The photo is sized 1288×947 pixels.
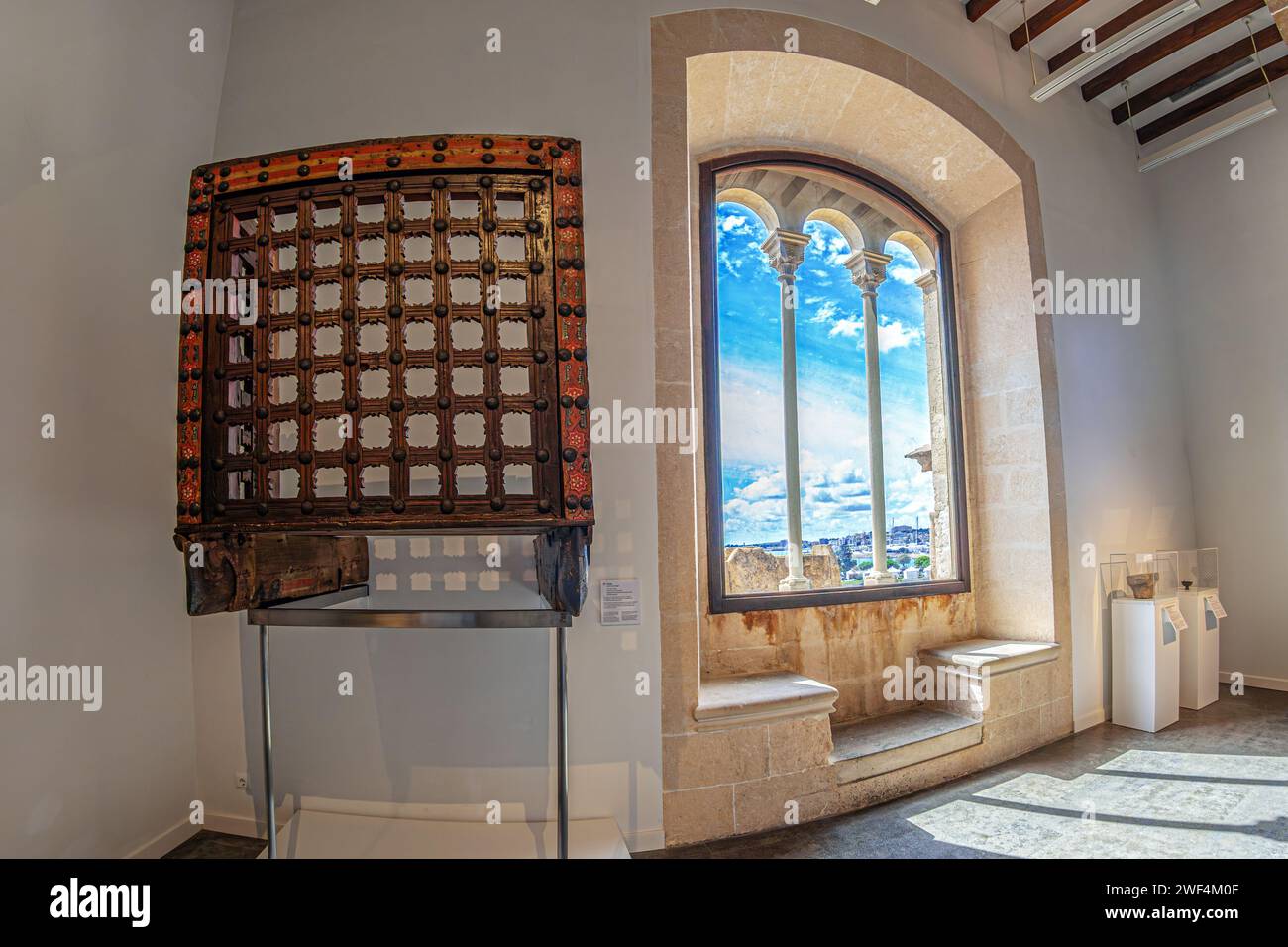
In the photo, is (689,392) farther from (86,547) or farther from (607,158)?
(86,547)

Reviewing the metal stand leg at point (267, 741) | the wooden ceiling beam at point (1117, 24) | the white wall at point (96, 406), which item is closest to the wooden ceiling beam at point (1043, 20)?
the wooden ceiling beam at point (1117, 24)

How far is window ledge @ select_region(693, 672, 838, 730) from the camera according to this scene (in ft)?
7.34

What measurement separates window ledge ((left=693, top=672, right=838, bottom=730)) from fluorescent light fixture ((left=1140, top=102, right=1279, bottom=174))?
4.37 metres

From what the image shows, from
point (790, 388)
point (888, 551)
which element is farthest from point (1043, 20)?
point (888, 551)

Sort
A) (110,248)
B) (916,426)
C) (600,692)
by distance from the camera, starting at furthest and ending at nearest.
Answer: (916,426)
(600,692)
(110,248)

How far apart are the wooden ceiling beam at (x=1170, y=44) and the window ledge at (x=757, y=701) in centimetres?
454

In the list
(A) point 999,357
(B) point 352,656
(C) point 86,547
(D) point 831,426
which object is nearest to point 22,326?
(C) point 86,547

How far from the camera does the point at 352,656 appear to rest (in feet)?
6.93

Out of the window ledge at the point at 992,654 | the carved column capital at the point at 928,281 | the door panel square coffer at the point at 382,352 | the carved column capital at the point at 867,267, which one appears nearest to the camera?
the door panel square coffer at the point at 382,352

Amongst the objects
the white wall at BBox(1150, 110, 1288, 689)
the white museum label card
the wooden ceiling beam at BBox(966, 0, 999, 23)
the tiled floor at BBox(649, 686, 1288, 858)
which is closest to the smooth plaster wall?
the white museum label card

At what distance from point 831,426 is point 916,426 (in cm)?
69

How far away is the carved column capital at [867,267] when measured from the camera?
3.67 meters

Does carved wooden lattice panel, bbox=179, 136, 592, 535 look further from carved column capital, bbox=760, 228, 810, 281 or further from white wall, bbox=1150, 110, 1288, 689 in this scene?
white wall, bbox=1150, 110, 1288, 689

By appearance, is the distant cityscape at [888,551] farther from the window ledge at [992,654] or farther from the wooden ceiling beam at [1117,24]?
the wooden ceiling beam at [1117,24]
